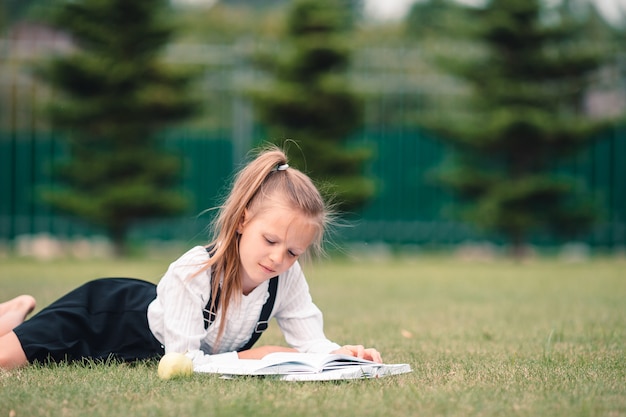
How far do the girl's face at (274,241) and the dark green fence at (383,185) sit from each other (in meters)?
9.08

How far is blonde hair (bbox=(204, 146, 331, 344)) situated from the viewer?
3662 mm

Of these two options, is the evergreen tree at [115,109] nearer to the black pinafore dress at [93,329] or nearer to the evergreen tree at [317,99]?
the evergreen tree at [317,99]

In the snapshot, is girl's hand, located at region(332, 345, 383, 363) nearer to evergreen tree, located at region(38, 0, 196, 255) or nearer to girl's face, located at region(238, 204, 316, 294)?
girl's face, located at region(238, 204, 316, 294)

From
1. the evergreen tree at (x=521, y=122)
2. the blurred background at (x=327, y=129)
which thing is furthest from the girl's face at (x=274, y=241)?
the evergreen tree at (x=521, y=122)

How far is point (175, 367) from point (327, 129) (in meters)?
8.95

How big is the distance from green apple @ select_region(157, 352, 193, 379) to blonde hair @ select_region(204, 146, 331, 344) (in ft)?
1.33

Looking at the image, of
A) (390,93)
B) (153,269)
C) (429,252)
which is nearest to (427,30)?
(390,93)

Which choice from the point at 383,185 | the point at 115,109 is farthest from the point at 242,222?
the point at 383,185

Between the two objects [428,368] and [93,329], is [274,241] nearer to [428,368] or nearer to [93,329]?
[428,368]

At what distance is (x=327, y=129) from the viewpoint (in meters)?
12.1

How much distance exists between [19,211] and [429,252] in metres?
5.86

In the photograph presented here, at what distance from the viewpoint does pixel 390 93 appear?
540 inches

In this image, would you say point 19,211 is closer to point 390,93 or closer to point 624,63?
point 390,93

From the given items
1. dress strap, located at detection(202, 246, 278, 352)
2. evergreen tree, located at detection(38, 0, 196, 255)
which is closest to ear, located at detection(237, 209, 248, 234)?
dress strap, located at detection(202, 246, 278, 352)
